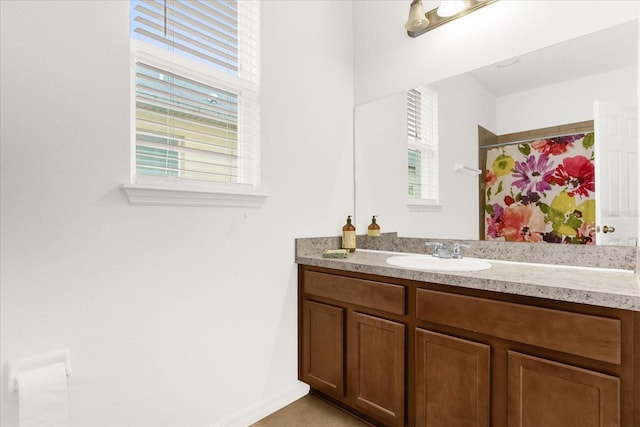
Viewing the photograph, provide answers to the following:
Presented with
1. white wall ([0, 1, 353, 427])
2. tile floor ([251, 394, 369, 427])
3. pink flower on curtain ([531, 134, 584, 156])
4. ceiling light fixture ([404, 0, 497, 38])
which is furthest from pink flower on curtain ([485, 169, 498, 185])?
tile floor ([251, 394, 369, 427])

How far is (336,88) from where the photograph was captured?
2379mm

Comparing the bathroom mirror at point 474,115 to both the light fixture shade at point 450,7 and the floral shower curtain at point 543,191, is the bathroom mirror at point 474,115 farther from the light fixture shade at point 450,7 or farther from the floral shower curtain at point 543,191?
the light fixture shade at point 450,7

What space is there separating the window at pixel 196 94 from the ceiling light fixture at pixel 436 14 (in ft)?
2.96

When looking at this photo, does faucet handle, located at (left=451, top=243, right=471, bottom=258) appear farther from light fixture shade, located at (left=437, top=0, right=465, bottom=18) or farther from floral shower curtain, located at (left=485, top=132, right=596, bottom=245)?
light fixture shade, located at (left=437, top=0, right=465, bottom=18)

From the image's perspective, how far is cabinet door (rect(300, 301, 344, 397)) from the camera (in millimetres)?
1908

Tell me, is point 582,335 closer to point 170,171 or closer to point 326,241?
point 326,241

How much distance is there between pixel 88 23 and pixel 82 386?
142 cm

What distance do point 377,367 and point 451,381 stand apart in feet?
1.27

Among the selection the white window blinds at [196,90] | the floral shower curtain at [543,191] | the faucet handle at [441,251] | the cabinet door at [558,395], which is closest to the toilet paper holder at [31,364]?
the white window blinds at [196,90]

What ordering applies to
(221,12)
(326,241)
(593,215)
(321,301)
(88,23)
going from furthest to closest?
(326,241)
(321,301)
(221,12)
(593,215)
(88,23)

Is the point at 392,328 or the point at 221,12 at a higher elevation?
the point at 221,12

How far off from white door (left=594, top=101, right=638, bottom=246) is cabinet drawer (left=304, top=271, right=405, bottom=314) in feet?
3.03

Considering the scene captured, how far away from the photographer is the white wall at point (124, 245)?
125 cm

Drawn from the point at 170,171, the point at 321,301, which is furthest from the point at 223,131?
the point at 321,301
